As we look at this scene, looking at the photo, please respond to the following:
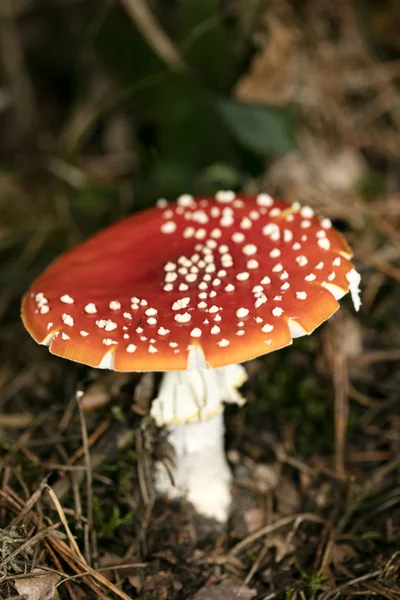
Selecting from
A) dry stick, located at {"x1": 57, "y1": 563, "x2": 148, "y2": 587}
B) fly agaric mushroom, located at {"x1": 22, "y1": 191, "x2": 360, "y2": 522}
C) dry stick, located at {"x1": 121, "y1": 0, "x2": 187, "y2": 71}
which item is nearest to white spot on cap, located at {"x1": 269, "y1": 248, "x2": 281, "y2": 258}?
fly agaric mushroom, located at {"x1": 22, "y1": 191, "x2": 360, "y2": 522}

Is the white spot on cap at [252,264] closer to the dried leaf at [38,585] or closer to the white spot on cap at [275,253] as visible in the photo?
the white spot on cap at [275,253]

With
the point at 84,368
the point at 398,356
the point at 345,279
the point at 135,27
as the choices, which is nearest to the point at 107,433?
the point at 84,368

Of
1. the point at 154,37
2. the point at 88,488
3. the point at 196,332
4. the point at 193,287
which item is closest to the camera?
the point at 196,332

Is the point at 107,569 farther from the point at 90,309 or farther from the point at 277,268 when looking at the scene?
the point at 277,268

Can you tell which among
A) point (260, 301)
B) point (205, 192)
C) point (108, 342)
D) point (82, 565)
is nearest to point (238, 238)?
point (260, 301)

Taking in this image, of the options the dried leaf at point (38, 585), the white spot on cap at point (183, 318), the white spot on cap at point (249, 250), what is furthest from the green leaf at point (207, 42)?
the dried leaf at point (38, 585)

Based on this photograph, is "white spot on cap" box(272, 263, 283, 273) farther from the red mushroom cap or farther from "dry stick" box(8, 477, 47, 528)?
"dry stick" box(8, 477, 47, 528)
